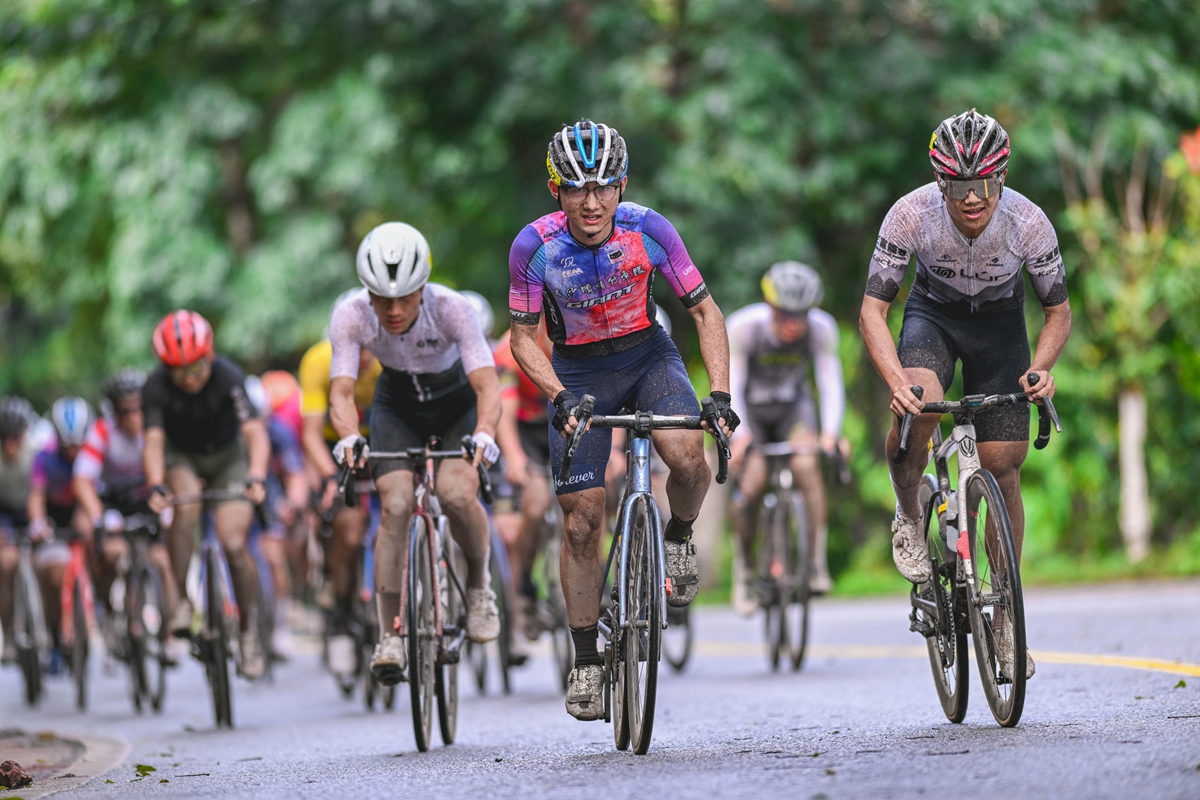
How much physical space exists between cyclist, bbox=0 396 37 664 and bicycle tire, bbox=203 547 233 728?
4.70m

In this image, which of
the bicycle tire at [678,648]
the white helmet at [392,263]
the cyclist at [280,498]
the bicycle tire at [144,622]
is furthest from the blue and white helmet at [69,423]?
the white helmet at [392,263]

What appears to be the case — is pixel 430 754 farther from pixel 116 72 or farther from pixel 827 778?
pixel 116 72

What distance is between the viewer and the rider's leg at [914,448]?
7.69 metres

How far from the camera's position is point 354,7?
65.7 feet

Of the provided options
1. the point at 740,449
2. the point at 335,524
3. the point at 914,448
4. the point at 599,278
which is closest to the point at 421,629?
the point at 599,278

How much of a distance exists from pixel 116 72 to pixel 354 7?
5452 millimetres

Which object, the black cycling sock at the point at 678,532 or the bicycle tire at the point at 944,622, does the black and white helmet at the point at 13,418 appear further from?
the bicycle tire at the point at 944,622

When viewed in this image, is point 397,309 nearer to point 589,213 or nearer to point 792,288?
point 589,213

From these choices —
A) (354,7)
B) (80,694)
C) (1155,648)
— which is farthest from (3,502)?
(1155,648)

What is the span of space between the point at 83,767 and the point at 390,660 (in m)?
1.69

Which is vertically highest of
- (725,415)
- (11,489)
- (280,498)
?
(11,489)

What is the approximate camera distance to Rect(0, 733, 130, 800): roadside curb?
7.76 meters

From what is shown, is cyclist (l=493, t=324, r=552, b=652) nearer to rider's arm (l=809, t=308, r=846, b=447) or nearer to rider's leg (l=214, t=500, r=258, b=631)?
rider's leg (l=214, t=500, r=258, b=631)

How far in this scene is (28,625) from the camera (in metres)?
14.7
